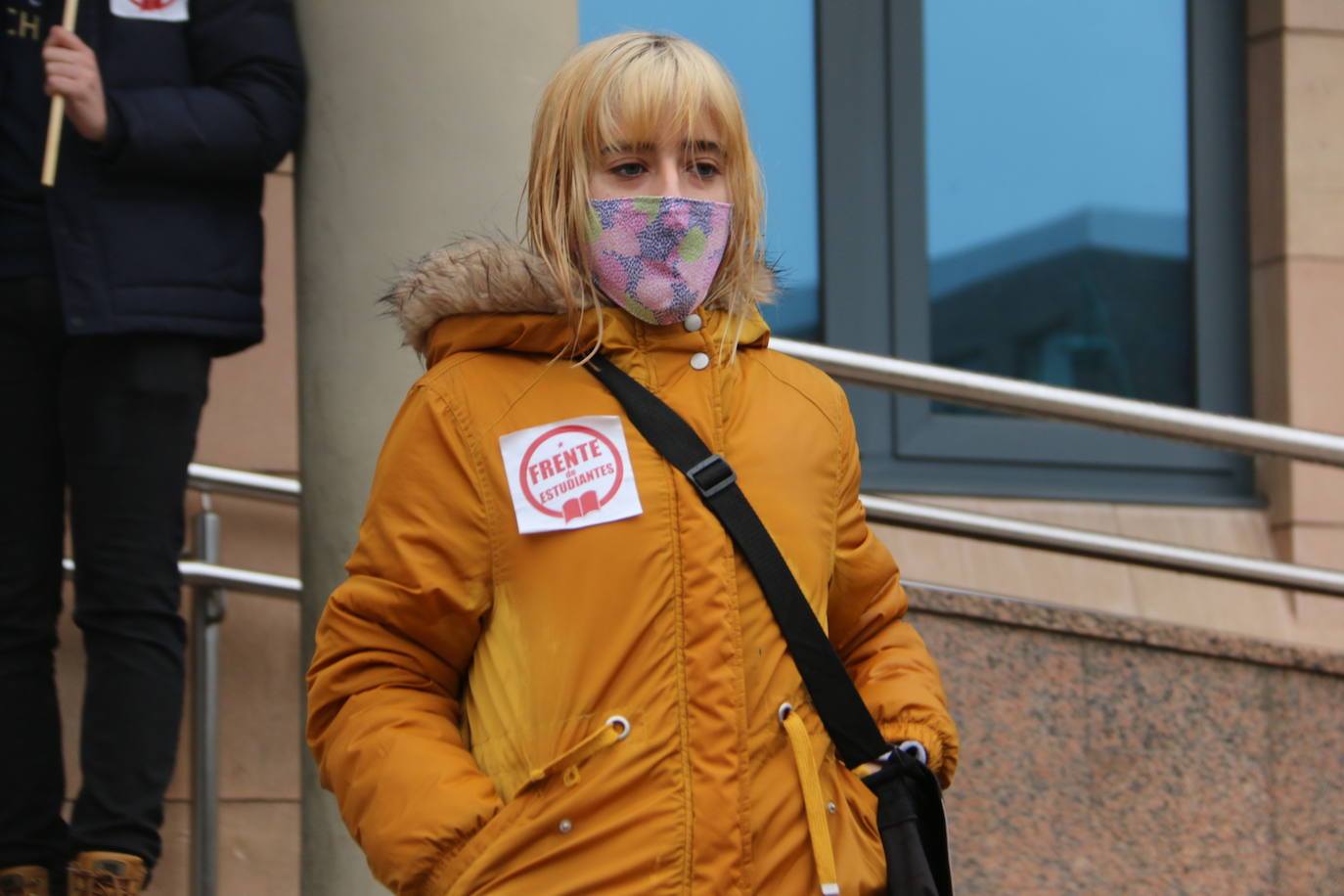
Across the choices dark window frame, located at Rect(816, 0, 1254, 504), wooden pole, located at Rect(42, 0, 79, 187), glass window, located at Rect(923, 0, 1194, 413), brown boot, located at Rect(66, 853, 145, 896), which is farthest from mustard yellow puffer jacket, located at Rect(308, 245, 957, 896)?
glass window, located at Rect(923, 0, 1194, 413)

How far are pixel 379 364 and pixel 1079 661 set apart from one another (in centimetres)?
188

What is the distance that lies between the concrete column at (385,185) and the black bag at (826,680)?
51.1 inches

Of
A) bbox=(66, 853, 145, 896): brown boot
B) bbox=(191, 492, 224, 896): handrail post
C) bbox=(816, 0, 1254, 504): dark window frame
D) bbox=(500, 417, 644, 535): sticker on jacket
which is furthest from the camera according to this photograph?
bbox=(816, 0, 1254, 504): dark window frame

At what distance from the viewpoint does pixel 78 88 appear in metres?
3.46

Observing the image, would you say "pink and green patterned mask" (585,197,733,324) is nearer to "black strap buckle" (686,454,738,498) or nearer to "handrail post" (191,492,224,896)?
"black strap buckle" (686,454,738,498)

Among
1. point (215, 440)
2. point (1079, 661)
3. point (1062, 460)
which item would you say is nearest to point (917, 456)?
point (1062, 460)

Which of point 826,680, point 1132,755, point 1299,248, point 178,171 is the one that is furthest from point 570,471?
point 1299,248

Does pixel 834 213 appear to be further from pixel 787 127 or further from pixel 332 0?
pixel 332 0

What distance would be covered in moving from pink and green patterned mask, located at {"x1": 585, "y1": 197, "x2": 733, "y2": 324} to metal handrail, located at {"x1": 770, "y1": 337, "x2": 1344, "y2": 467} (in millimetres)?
1910

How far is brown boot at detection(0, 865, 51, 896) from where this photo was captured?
3260 mm

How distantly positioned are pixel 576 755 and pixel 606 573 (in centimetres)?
23

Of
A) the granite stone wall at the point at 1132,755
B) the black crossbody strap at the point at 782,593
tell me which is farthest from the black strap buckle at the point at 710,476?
the granite stone wall at the point at 1132,755

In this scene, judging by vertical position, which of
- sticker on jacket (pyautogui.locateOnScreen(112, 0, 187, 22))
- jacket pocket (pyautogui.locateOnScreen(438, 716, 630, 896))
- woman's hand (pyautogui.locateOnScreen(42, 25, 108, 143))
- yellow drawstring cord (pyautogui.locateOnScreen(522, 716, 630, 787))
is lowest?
jacket pocket (pyautogui.locateOnScreen(438, 716, 630, 896))

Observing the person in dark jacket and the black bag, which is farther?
the person in dark jacket
